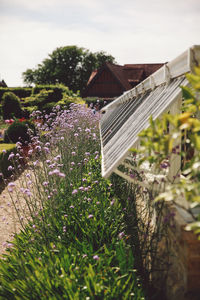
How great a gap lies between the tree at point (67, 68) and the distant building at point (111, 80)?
20935mm

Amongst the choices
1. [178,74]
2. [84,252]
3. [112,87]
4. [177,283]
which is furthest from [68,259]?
[112,87]

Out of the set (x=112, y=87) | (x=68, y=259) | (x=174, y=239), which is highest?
(x=112, y=87)

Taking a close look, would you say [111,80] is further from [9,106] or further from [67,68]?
[67,68]

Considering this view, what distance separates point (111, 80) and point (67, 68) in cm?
2474

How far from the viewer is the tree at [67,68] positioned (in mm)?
55906

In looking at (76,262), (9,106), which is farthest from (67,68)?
(76,262)

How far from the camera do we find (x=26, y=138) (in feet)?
35.2

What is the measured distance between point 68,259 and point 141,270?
77 cm

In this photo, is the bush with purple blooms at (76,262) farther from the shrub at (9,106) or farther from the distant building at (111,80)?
the distant building at (111,80)

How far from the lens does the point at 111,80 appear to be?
34.2 meters

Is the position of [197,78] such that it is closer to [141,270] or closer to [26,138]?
[141,270]

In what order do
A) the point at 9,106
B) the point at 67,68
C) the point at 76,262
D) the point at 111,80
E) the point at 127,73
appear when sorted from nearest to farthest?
the point at 76,262 < the point at 9,106 < the point at 111,80 < the point at 127,73 < the point at 67,68

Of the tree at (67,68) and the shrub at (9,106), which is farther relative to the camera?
the tree at (67,68)

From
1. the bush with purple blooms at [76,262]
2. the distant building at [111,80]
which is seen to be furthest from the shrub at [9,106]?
the distant building at [111,80]
